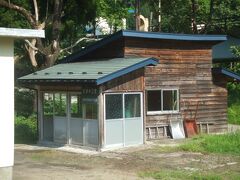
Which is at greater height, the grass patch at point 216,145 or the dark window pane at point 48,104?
the dark window pane at point 48,104

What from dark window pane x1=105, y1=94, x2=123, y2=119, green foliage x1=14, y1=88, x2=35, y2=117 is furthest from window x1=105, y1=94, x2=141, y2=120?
green foliage x1=14, y1=88, x2=35, y2=117

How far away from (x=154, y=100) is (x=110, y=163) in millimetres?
6143

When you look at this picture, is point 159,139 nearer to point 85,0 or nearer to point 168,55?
point 168,55

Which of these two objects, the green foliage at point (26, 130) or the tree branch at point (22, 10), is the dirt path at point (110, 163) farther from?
the tree branch at point (22, 10)

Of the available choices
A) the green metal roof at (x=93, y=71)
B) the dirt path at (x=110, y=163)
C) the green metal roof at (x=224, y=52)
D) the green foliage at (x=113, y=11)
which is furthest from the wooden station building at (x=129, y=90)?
the green metal roof at (x=224, y=52)

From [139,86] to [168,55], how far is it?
2.59 meters

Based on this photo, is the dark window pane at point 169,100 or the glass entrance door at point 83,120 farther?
the dark window pane at point 169,100

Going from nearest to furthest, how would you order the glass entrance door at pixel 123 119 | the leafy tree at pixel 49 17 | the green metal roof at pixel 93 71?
1. the green metal roof at pixel 93 71
2. the glass entrance door at pixel 123 119
3. the leafy tree at pixel 49 17

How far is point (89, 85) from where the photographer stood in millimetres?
18797

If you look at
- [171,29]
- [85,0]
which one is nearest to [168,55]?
[85,0]

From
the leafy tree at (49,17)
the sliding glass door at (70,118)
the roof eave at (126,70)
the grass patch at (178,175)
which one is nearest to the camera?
the grass patch at (178,175)

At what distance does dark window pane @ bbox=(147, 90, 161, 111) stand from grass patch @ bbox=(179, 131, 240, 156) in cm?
241

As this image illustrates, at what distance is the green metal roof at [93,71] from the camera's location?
59.9 ft

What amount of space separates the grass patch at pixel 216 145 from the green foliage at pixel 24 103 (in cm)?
1241
